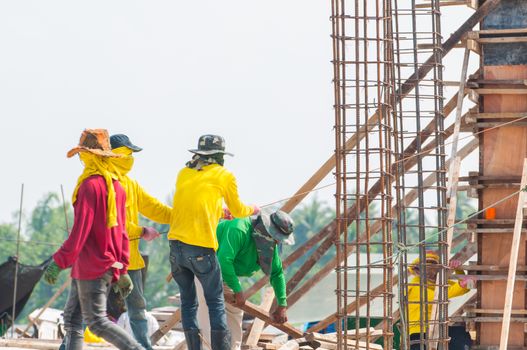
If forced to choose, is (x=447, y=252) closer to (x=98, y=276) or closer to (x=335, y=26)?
(x=335, y=26)

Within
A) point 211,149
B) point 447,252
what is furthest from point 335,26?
point 447,252

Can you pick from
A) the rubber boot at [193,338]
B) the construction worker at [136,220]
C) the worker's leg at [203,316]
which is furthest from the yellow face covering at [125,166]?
the worker's leg at [203,316]

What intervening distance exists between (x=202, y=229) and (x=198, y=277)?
0.41m

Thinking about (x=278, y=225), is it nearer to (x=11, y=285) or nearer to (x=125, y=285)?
(x=125, y=285)

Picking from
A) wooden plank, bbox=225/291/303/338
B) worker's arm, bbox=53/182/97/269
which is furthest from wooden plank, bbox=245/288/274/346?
worker's arm, bbox=53/182/97/269

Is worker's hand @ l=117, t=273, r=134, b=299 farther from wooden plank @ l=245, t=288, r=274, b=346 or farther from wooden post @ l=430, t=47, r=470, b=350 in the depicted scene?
wooden post @ l=430, t=47, r=470, b=350

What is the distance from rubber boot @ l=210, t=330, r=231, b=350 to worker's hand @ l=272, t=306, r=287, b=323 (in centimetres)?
100

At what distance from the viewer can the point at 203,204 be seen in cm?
1321

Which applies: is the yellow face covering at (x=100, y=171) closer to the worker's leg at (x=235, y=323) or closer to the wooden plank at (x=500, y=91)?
the worker's leg at (x=235, y=323)

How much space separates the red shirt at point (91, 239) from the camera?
11977mm

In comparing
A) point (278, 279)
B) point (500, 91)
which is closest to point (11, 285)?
point (500, 91)

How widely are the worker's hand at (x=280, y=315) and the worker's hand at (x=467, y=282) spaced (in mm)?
3000

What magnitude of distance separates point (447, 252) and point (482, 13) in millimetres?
2562

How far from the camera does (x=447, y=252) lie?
1627cm
